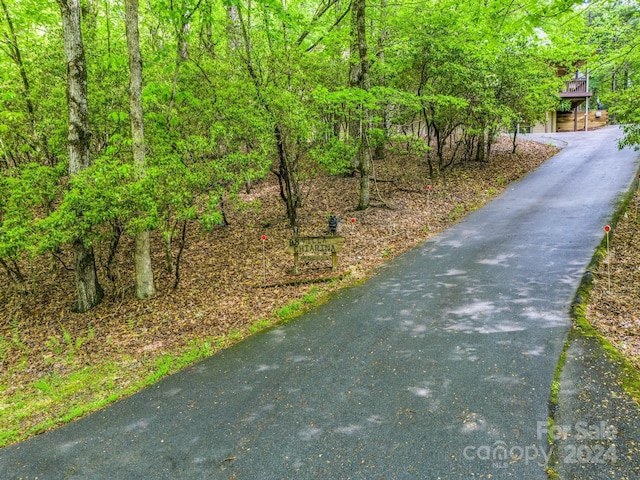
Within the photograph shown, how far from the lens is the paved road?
12.9 feet

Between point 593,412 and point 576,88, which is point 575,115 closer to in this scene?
point 576,88

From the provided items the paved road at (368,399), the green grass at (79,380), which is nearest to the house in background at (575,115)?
the paved road at (368,399)

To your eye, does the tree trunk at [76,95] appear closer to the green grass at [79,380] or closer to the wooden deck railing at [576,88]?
the green grass at [79,380]

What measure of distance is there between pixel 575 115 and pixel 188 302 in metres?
36.7

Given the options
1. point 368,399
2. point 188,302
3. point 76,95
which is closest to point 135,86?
point 76,95

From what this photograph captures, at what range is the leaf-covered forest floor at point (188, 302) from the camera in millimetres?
6051

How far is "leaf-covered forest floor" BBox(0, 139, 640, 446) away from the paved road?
0.66 metres

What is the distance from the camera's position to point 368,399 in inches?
189

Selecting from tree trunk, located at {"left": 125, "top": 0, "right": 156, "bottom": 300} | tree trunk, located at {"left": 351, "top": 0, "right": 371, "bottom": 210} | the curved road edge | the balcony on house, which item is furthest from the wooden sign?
the balcony on house

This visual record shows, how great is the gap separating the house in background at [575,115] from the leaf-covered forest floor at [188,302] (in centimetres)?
2292

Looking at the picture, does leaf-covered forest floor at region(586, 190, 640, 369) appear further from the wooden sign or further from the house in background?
the house in background

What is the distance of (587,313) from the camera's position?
6453 mm

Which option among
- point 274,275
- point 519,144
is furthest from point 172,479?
point 519,144

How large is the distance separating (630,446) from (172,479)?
4274 mm
